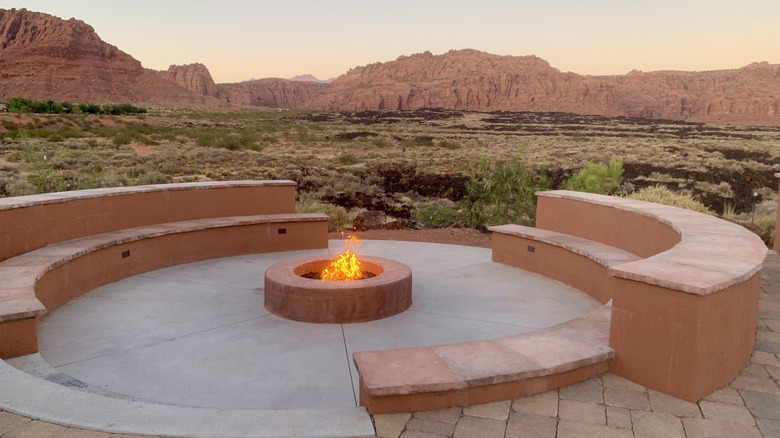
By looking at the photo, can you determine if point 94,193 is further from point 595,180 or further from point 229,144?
point 229,144

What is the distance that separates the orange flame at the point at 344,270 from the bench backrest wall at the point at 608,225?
3729 mm

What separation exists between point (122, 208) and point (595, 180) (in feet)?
40.2

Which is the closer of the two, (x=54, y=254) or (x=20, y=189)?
(x=54, y=254)

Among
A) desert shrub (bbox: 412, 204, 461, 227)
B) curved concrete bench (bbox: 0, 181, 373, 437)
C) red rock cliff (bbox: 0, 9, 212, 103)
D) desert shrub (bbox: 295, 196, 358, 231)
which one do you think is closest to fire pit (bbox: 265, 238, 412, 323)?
curved concrete bench (bbox: 0, 181, 373, 437)

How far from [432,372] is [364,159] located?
27727 millimetres

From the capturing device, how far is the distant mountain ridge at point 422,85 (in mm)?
111000

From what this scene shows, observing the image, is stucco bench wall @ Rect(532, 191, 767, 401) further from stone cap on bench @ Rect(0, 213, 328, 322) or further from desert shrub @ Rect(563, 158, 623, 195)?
desert shrub @ Rect(563, 158, 623, 195)

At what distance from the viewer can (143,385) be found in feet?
14.6

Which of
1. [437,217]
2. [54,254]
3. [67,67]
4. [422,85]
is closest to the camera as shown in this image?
[54,254]

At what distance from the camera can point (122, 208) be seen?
833cm

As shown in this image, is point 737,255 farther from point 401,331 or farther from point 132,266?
point 132,266

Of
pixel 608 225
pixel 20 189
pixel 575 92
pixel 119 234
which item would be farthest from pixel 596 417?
pixel 575 92

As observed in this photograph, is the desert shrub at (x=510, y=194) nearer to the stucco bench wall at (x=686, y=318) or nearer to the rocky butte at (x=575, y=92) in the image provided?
the stucco bench wall at (x=686, y=318)

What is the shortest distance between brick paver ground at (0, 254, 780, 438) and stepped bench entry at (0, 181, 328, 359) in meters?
2.83
